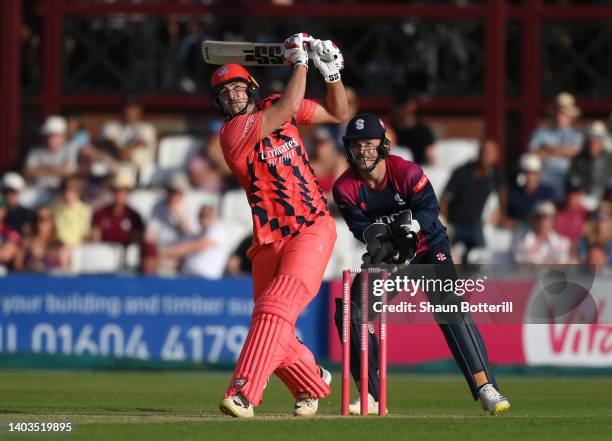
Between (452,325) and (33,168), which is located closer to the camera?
(452,325)

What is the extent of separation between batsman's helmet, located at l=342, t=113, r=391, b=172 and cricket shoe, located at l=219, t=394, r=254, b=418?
5.12ft

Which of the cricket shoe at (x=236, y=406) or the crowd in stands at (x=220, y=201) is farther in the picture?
the crowd in stands at (x=220, y=201)

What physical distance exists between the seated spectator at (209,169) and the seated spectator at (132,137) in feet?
2.21

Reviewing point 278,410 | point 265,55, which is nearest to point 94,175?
point 278,410

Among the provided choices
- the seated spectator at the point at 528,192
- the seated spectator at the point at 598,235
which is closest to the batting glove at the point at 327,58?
the seated spectator at the point at 598,235

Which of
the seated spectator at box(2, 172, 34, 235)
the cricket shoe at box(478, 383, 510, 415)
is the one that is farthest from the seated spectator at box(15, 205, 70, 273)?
the cricket shoe at box(478, 383, 510, 415)

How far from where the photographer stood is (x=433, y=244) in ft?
29.1

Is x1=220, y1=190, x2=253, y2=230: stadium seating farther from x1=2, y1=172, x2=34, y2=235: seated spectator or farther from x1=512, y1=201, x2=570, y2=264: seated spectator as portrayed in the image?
x1=512, y1=201, x2=570, y2=264: seated spectator

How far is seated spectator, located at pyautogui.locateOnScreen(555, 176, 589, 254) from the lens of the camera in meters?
15.9

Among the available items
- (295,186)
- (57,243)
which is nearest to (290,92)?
(295,186)

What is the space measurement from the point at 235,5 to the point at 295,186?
33.1 ft

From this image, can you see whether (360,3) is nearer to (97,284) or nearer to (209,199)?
(209,199)

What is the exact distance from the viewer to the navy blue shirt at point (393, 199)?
8.78 m

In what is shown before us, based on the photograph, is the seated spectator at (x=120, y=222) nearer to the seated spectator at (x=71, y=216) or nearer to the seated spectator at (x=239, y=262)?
the seated spectator at (x=71, y=216)
